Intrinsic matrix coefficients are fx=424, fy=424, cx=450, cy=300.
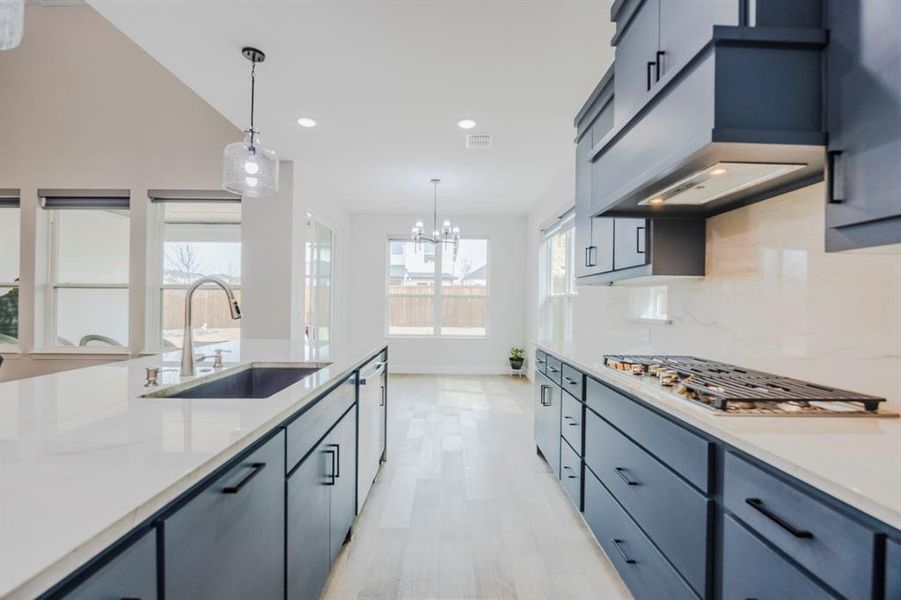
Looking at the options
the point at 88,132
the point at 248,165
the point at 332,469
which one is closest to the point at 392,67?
the point at 248,165

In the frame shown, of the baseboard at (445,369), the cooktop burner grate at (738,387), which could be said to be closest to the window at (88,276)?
the baseboard at (445,369)

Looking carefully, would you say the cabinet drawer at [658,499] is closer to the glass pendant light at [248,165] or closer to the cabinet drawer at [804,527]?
the cabinet drawer at [804,527]

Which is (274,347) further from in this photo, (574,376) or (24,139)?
(24,139)

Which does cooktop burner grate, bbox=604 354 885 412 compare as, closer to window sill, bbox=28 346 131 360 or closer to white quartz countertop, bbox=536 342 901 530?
white quartz countertop, bbox=536 342 901 530

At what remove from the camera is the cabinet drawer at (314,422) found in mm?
1321

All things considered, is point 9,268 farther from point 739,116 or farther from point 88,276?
point 739,116

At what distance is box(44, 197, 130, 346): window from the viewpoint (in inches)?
185

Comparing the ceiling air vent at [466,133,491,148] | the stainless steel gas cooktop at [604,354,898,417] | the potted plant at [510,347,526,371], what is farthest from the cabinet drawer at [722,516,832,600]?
the potted plant at [510,347,526,371]

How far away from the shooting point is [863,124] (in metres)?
1.05

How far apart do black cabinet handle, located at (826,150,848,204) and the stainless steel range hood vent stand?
28 cm

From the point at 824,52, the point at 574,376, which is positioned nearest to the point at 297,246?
the point at 574,376

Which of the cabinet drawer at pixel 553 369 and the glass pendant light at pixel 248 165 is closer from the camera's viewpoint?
the glass pendant light at pixel 248 165

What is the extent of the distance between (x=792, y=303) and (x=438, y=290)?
18.4 feet

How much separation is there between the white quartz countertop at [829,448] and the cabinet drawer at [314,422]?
121 cm
